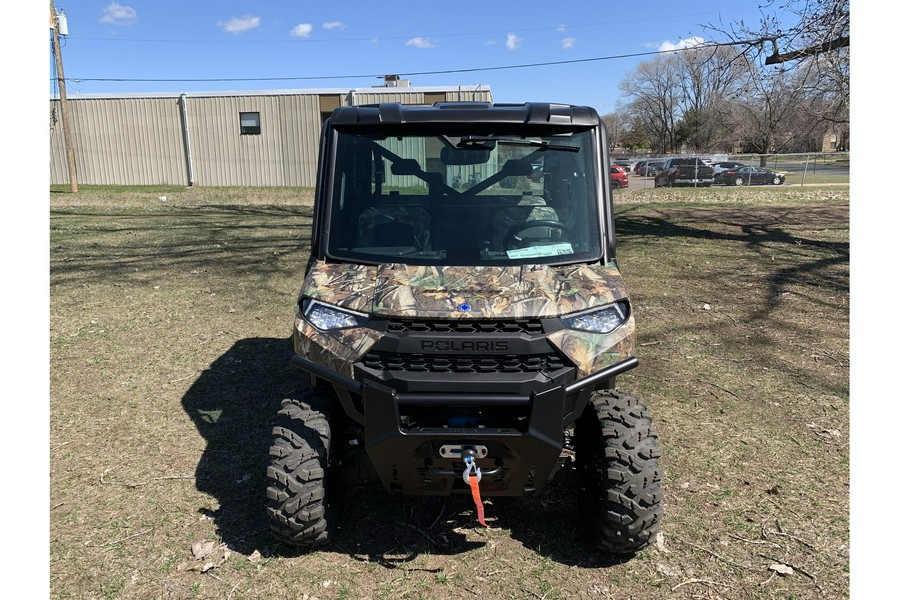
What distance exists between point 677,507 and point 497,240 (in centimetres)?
186

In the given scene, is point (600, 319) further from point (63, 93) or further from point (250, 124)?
point (250, 124)

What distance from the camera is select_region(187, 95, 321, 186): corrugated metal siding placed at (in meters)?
27.9

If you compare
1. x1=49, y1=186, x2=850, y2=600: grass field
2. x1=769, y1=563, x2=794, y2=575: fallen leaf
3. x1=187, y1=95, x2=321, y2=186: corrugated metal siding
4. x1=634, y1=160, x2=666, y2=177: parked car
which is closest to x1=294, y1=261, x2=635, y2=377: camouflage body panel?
x1=49, y1=186, x2=850, y2=600: grass field

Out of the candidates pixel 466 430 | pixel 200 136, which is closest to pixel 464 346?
pixel 466 430

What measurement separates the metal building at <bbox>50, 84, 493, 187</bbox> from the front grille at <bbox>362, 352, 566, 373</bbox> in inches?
1023

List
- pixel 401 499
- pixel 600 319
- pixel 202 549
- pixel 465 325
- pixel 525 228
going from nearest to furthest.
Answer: pixel 465 325 < pixel 600 319 < pixel 202 549 < pixel 525 228 < pixel 401 499

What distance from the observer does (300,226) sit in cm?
1541

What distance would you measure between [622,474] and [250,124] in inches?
1105

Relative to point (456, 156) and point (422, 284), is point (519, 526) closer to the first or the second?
point (422, 284)

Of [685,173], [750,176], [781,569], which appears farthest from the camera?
[685,173]

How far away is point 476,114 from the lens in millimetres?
3348

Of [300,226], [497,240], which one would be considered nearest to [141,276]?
[300,226]

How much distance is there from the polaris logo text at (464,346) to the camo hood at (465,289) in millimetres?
116

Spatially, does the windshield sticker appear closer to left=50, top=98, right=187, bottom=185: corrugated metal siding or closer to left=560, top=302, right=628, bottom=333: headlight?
left=560, top=302, right=628, bottom=333: headlight
